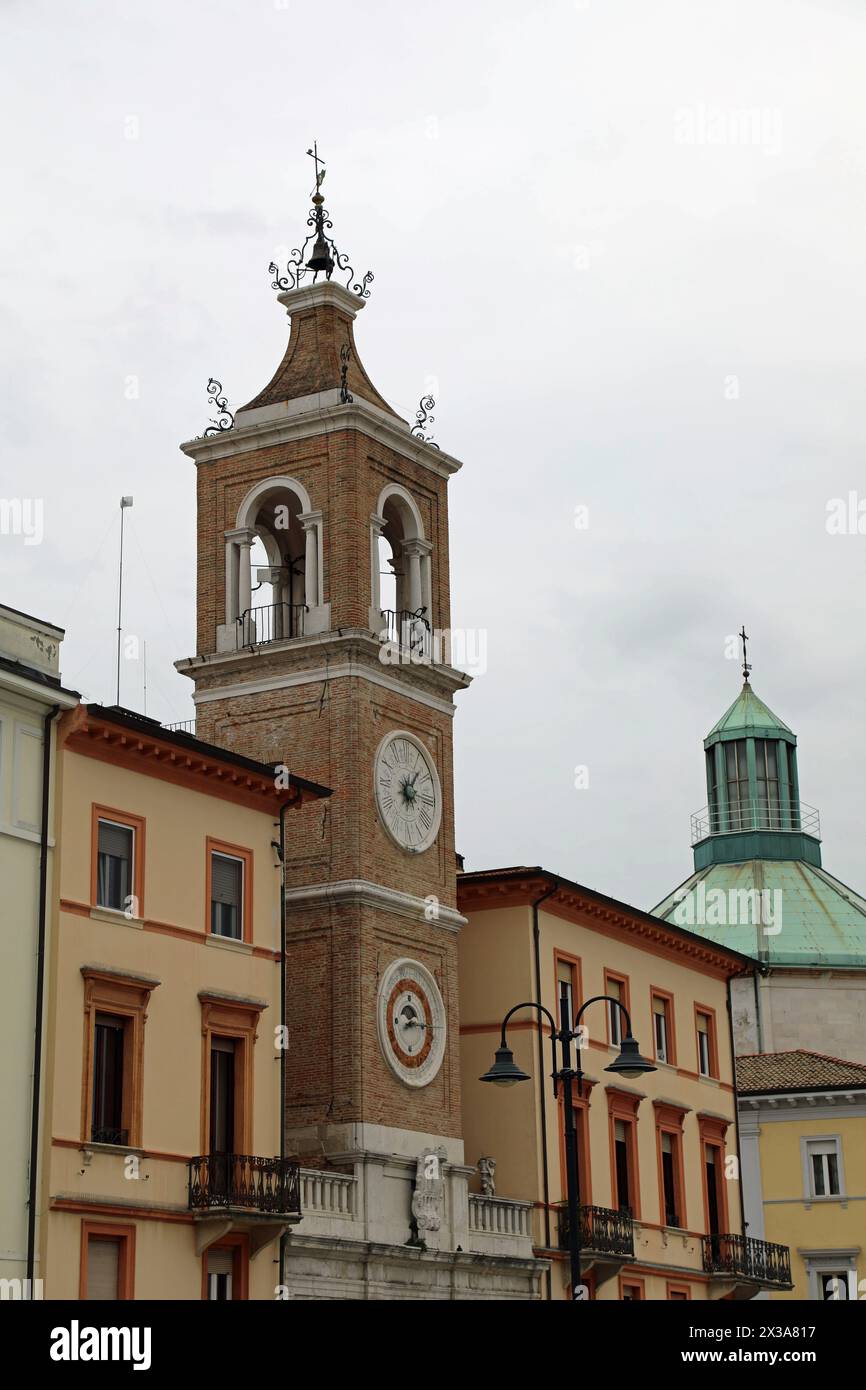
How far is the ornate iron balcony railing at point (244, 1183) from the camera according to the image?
1304 inches

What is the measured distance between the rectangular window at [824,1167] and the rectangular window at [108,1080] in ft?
97.0

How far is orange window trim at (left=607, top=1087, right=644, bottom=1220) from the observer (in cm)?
4650

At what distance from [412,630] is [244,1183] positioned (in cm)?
1302

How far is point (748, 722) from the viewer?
8019 cm

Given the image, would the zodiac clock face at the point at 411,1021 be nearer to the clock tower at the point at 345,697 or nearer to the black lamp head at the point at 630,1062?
the clock tower at the point at 345,697

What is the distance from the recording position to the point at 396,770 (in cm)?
4116

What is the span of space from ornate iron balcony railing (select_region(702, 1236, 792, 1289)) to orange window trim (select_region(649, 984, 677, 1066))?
4.30 metres

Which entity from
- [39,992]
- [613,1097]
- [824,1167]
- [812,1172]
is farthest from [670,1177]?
[39,992]

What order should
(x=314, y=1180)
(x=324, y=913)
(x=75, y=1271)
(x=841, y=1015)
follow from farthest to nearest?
(x=841, y=1015) < (x=324, y=913) < (x=314, y=1180) < (x=75, y=1271)
